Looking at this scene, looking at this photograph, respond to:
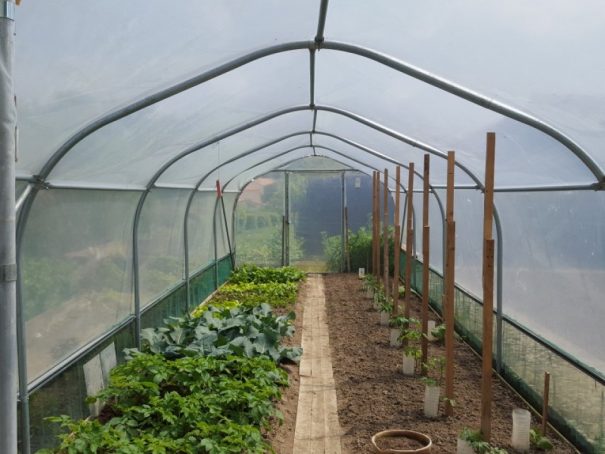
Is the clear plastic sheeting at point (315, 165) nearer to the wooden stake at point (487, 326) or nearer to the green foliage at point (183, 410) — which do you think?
the green foliage at point (183, 410)

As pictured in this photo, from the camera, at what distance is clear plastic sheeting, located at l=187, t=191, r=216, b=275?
1097cm

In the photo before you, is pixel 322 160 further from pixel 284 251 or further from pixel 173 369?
pixel 173 369

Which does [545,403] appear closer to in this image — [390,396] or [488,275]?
[488,275]

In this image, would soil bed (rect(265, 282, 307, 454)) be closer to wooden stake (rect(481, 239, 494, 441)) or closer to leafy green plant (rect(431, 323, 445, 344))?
wooden stake (rect(481, 239, 494, 441))

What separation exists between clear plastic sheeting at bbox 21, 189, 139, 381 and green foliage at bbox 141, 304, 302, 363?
542mm

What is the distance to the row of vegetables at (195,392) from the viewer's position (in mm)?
4341

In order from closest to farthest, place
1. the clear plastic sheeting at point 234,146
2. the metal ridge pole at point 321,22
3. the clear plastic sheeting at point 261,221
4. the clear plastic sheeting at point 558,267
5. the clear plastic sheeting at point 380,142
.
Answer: the metal ridge pole at point 321,22
the clear plastic sheeting at point 558,267
the clear plastic sheeting at point 234,146
the clear plastic sheeting at point 380,142
the clear plastic sheeting at point 261,221

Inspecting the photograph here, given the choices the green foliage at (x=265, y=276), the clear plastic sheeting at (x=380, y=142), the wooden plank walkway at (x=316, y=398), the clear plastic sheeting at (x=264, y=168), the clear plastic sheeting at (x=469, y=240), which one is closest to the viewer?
the wooden plank walkway at (x=316, y=398)

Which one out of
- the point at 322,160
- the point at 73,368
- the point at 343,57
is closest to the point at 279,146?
the point at 322,160

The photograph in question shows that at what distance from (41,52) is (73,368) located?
10.2ft

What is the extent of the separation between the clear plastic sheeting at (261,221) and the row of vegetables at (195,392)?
755cm

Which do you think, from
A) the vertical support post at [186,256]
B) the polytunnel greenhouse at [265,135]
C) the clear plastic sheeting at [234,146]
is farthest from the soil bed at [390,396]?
the clear plastic sheeting at [234,146]

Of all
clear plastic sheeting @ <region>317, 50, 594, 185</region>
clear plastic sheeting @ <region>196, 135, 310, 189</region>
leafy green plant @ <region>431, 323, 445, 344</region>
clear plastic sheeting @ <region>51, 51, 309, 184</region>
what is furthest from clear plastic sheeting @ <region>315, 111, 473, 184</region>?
leafy green plant @ <region>431, 323, 445, 344</region>

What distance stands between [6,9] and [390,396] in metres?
5.39
